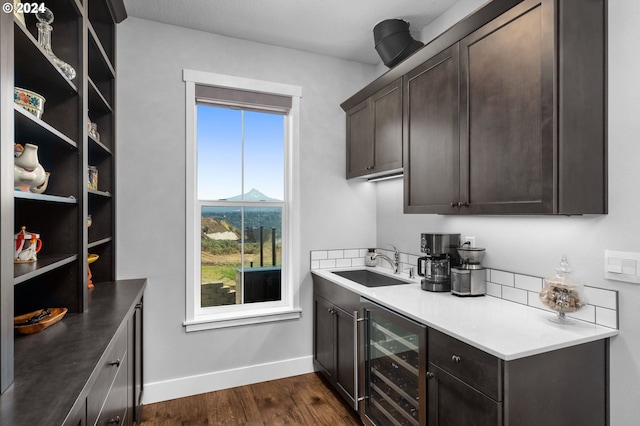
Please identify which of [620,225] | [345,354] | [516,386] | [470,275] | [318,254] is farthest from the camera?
[318,254]

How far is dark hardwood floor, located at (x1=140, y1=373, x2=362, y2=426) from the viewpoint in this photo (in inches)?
93.7

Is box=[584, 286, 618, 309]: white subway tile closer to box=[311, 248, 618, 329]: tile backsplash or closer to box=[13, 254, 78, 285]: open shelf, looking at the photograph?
box=[311, 248, 618, 329]: tile backsplash

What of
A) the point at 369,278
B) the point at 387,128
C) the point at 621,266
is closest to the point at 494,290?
the point at 621,266

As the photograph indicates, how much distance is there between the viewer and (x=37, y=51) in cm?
125

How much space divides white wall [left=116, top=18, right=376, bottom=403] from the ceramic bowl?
4.14 ft

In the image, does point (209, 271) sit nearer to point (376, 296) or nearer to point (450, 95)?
point (376, 296)

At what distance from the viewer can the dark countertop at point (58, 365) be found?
2.80ft

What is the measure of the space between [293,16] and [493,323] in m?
2.42

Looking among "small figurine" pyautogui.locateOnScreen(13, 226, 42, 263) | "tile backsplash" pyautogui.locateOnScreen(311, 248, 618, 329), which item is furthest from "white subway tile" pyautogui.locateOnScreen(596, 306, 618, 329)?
"small figurine" pyautogui.locateOnScreen(13, 226, 42, 263)

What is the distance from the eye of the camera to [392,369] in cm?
198

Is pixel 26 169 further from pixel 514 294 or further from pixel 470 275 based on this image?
pixel 514 294

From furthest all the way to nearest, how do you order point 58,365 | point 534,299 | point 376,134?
1. point 376,134
2. point 534,299
3. point 58,365

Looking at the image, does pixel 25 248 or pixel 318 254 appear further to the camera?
pixel 318 254

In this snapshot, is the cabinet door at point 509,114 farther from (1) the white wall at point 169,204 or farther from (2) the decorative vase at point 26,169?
(2) the decorative vase at point 26,169
